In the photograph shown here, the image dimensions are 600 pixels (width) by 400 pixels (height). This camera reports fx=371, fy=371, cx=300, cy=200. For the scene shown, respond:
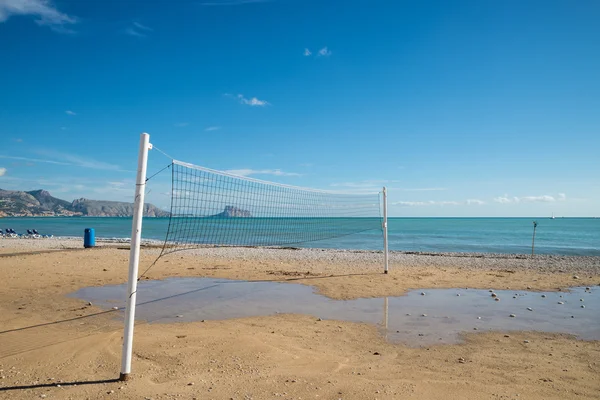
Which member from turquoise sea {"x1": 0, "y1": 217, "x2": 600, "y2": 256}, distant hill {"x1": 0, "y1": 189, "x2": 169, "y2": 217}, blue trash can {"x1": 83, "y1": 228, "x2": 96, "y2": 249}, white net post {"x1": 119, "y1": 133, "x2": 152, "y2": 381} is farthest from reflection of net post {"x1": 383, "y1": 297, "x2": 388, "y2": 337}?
distant hill {"x1": 0, "y1": 189, "x2": 169, "y2": 217}

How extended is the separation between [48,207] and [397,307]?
588 ft

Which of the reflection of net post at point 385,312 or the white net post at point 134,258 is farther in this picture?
the reflection of net post at point 385,312

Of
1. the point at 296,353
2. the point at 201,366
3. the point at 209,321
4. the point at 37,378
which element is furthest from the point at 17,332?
the point at 296,353

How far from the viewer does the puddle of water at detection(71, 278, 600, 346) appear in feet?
20.1

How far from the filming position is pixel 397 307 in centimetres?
748

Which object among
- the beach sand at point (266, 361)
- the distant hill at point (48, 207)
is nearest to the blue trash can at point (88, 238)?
the beach sand at point (266, 361)

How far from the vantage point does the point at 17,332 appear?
17.9ft

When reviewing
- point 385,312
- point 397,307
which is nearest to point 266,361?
point 385,312

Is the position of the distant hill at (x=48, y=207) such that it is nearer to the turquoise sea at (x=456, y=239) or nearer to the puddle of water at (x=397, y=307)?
the turquoise sea at (x=456, y=239)

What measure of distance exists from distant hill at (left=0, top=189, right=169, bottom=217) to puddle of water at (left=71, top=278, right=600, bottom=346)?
129 metres

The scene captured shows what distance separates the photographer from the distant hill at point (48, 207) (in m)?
134

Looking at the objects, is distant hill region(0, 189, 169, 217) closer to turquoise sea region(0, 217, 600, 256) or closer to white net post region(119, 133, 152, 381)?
turquoise sea region(0, 217, 600, 256)

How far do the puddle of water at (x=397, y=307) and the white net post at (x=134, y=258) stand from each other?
2.55 metres

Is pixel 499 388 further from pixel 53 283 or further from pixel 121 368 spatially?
pixel 53 283
